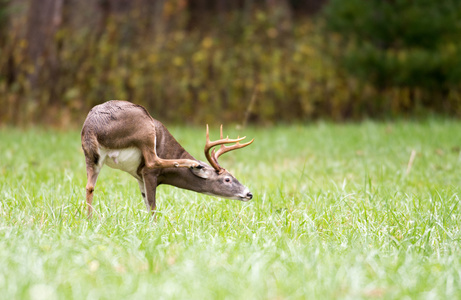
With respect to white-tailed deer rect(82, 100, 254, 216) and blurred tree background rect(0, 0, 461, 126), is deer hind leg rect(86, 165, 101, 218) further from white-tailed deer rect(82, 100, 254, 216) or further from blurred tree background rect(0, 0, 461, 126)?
blurred tree background rect(0, 0, 461, 126)

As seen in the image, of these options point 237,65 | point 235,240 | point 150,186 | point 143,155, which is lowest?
point 235,240

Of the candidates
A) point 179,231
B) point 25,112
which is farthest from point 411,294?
point 25,112

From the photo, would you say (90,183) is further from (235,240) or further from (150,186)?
(235,240)

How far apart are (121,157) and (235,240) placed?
2.93 ft

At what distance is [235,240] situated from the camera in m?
3.44

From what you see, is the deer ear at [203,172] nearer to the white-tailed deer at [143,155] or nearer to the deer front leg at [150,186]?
the white-tailed deer at [143,155]

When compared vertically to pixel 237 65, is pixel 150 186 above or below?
below

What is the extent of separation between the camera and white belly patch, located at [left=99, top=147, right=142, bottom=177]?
372 cm

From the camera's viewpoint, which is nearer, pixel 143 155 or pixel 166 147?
pixel 143 155

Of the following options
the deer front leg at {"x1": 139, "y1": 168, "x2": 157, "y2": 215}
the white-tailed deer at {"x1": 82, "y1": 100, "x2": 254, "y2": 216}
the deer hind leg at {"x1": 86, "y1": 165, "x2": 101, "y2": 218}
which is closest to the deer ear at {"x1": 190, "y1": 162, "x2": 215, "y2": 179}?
the white-tailed deer at {"x1": 82, "y1": 100, "x2": 254, "y2": 216}

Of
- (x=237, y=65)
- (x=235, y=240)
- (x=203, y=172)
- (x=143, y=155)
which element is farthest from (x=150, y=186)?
(x=237, y=65)

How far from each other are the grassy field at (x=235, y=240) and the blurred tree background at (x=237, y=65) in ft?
16.5

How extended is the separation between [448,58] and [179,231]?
8.22 metres

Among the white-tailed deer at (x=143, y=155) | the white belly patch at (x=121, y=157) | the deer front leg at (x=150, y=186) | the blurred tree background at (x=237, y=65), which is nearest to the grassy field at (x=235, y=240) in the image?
the deer front leg at (x=150, y=186)
